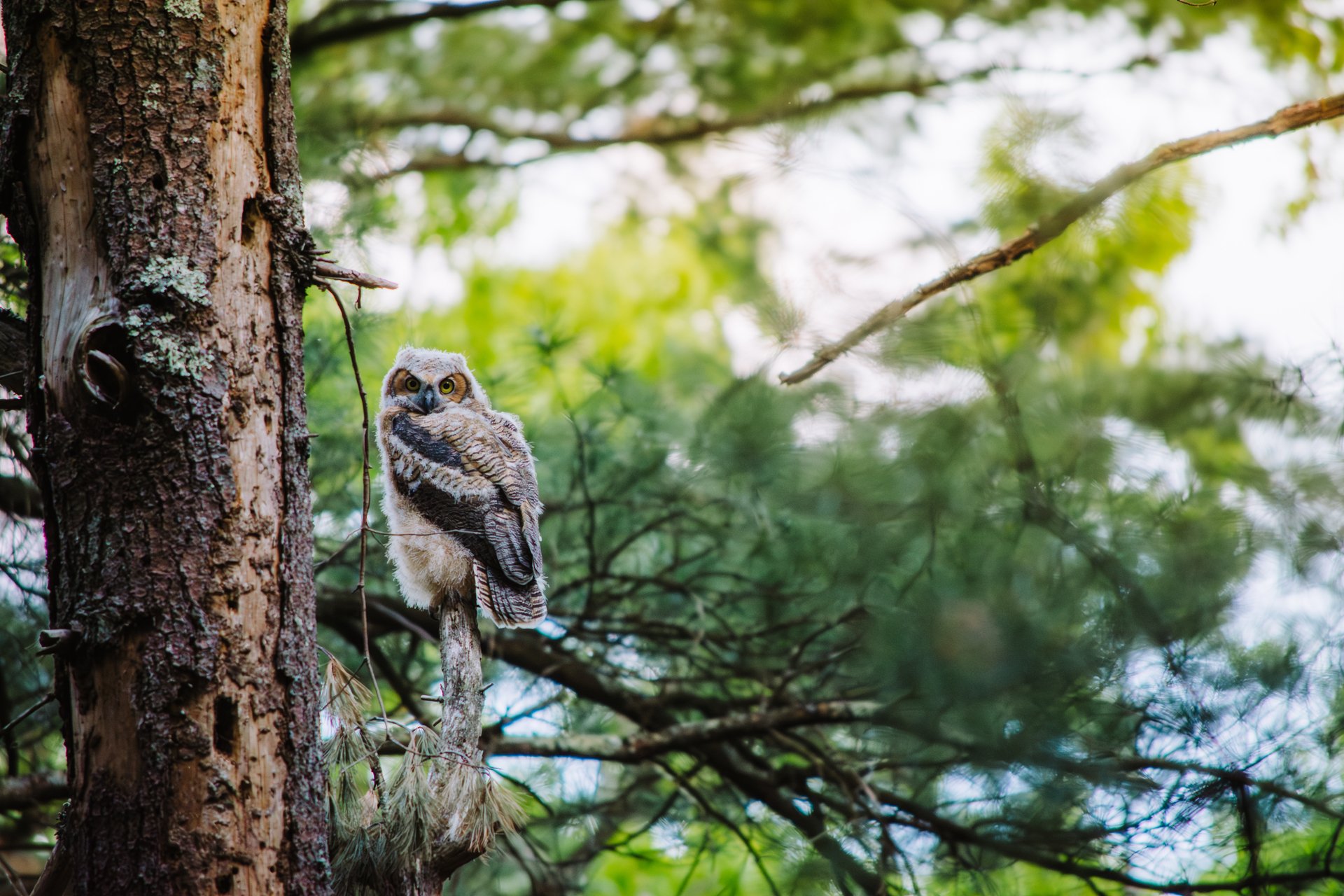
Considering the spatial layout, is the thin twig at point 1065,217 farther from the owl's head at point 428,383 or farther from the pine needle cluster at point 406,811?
the pine needle cluster at point 406,811

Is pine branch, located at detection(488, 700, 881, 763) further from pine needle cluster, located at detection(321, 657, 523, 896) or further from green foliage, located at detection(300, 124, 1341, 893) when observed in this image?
pine needle cluster, located at detection(321, 657, 523, 896)

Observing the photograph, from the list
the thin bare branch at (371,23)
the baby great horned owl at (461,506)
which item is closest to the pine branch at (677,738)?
the baby great horned owl at (461,506)

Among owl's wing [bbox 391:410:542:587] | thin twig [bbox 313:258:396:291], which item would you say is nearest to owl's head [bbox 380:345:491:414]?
owl's wing [bbox 391:410:542:587]

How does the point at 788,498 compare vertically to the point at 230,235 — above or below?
above

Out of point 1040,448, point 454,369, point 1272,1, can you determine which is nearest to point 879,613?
point 1040,448

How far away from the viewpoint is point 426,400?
7.65ft

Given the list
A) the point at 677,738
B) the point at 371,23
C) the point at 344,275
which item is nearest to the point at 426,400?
the point at 344,275

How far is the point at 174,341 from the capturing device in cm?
156

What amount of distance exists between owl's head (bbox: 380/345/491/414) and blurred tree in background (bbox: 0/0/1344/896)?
77 cm

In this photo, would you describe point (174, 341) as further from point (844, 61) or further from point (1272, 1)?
point (1272, 1)

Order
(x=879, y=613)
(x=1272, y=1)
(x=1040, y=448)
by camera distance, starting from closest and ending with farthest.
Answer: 1. (x=879, y=613)
2. (x=1040, y=448)
3. (x=1272, y=1)

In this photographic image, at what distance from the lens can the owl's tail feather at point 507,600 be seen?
184 cm

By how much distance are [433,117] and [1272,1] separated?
15.4ft

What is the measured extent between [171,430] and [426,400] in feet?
2.70
